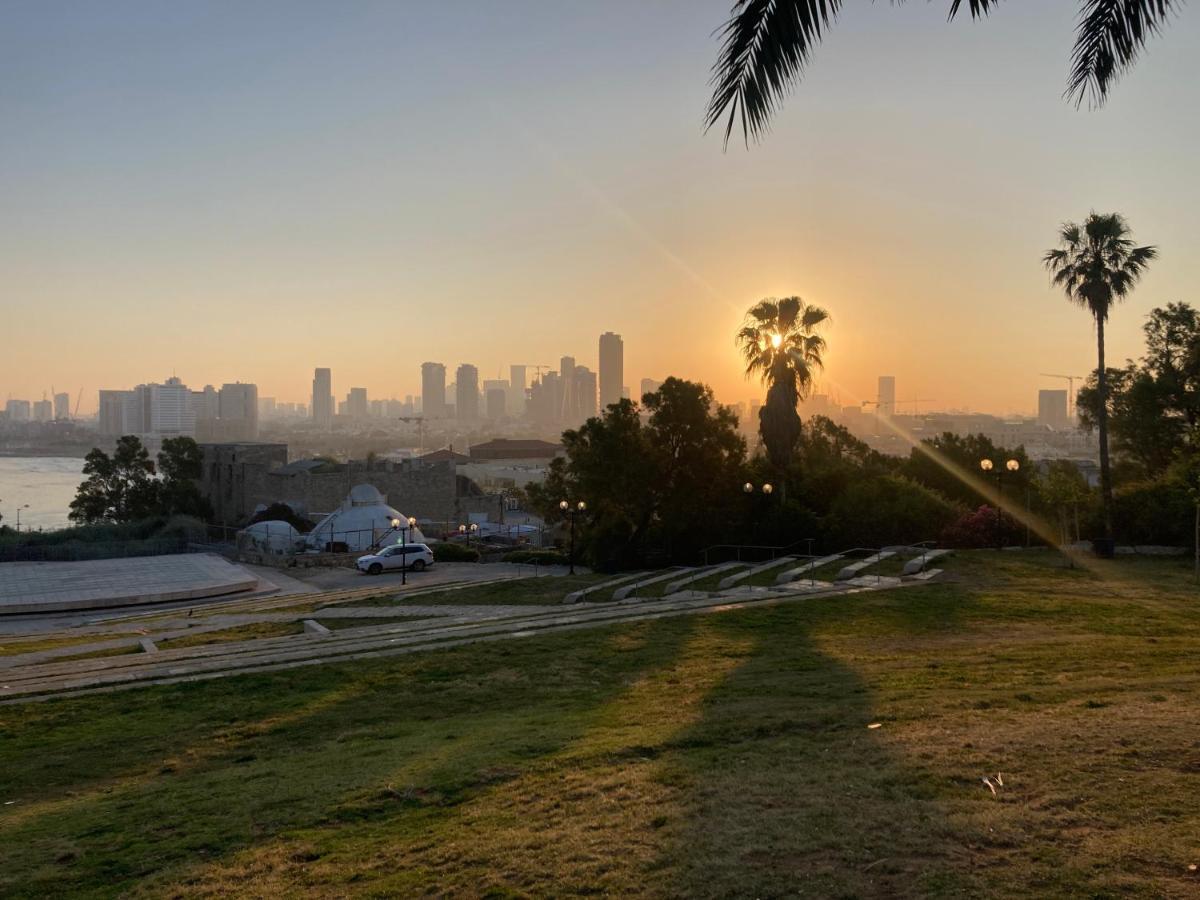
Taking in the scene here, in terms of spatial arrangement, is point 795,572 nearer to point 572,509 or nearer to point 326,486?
point 572,509

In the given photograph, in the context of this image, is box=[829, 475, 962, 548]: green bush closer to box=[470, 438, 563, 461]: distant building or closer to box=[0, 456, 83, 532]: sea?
box=[0, 456, 83, 532]: sea

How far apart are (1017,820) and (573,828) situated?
254cm

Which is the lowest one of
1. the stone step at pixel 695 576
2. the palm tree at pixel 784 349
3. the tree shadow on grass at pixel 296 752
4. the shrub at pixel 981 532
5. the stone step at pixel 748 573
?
the tree shadow on grass at pixel 296 752

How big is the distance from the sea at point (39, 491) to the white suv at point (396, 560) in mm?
42125

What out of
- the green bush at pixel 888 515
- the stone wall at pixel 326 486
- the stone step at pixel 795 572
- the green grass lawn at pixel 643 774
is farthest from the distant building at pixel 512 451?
the green grass lawn at pixel 643 774

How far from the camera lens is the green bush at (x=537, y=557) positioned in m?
33.2

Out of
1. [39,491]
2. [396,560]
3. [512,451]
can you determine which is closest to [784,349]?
[396,560]

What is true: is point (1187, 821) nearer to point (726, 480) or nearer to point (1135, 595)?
point (1135, 595)

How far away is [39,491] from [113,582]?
116 meters

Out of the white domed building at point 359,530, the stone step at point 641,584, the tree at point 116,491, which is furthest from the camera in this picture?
the tree at point 116,491

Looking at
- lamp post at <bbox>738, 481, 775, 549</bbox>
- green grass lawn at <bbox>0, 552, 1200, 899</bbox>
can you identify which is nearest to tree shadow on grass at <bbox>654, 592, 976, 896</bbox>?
green grass lawn at <bbox>0, 552, 1200, 899</bbox>

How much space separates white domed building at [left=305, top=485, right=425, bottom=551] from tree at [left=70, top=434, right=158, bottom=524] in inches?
724

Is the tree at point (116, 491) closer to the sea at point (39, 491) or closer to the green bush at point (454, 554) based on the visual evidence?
the sea at point (39, 491)

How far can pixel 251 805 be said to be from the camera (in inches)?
262
